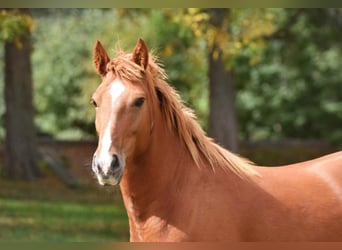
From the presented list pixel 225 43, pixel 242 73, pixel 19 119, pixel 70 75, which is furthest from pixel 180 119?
pixel 70 75

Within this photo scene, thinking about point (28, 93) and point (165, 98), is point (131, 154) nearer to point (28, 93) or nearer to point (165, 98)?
point (165, 98)

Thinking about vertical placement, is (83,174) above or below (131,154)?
below

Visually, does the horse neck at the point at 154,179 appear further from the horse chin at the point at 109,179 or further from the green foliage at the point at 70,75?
the green foliage at the point at 70,75

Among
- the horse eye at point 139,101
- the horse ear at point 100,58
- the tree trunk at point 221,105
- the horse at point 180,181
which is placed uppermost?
the horse ear at point 100,58

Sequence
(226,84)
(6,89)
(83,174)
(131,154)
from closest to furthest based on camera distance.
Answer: (131,154) → (226,84) → (6,89) → (83,174)

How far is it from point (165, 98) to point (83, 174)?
13.3 meters

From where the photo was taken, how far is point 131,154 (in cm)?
427

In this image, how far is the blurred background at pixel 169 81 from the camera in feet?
38.4

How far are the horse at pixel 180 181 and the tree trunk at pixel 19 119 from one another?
11.2 metres

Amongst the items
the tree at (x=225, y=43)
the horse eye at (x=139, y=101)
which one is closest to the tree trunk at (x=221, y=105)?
the tree at (x=225, y=43)

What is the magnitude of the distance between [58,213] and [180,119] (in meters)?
8.19

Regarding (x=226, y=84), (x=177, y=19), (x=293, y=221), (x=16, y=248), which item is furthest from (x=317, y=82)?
(x=16, y=248)

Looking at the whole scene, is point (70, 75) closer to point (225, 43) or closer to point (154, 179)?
point (225, 43)

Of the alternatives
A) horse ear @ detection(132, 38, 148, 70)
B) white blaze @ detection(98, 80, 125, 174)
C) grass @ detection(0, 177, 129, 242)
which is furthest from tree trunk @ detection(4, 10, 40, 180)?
white blaze @ detection(98, 80, 125, 174)
